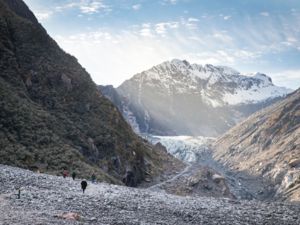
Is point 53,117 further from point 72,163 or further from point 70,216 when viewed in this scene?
point 70,216

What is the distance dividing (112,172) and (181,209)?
57830 mm

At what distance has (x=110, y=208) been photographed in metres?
32.0

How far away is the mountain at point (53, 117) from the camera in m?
68.7

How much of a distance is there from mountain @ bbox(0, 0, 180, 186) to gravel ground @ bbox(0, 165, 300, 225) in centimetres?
2414

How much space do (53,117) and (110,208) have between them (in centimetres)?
5648

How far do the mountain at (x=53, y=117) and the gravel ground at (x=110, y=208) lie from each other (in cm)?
2414

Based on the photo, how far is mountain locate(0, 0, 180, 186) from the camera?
68.7 m

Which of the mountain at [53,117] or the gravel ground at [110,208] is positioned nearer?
the gravel ground at [110,208]

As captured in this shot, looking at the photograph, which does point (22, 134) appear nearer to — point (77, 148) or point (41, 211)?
point (77, 148)

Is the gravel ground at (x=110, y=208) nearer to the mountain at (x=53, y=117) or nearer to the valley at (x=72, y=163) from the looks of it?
the valley at (x=72, y=163)

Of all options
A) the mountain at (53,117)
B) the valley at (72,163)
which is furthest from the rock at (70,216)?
the mountain at (53,117)

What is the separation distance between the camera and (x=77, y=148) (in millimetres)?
82375

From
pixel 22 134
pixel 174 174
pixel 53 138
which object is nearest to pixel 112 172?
pixel 53 138

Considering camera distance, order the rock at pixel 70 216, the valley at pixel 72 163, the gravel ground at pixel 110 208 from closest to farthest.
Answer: the rock at pixel 70 216 < the gravel ground at pixel 110 208 < the valley at pixel 72 163
